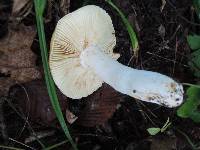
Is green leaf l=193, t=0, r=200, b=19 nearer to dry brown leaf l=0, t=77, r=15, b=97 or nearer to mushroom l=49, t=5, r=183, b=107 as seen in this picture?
mushroom l=49, t=5, r=183, b=107

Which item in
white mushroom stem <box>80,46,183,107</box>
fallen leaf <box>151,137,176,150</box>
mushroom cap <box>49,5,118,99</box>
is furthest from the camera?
fallen leaf <box>151,137,176,150</box>

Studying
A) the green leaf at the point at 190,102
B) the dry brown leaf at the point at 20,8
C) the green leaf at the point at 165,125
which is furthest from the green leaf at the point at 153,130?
the dry brown leaf at the point at 20,8

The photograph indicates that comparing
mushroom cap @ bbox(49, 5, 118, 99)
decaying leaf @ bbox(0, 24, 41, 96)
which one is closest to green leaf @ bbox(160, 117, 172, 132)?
mushroom cap @ bbox(49, 5, 118, 99)

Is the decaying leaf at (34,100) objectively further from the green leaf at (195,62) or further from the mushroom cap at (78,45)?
the green leaf at (195,62)

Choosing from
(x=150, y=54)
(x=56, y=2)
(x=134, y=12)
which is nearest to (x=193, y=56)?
(x=150, y=54)

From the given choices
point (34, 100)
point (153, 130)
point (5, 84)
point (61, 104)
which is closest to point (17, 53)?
point (5, 84)
